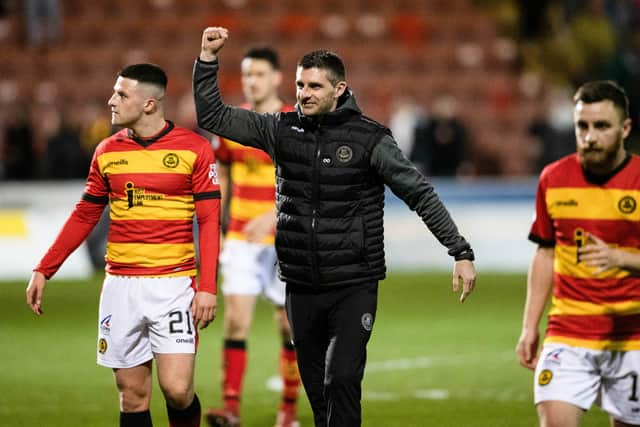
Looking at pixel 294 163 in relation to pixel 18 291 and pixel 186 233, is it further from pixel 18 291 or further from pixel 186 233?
pixel 18 291

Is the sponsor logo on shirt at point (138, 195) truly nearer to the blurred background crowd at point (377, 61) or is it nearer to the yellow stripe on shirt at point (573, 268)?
the yellow stripe on shirt at point (573, 268)

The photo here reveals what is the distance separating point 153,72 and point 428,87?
54.4ft

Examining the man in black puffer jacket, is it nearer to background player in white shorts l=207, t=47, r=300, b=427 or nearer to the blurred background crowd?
background player in white shorts l=207, t=47, r=300, b=427

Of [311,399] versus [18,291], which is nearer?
[311,399]

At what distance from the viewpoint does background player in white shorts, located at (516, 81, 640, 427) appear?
5.73 meters

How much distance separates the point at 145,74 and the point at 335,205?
1.28 m

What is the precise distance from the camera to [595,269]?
5785mm

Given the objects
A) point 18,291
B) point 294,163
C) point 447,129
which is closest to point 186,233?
point 294,163

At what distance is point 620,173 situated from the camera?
19.3ft

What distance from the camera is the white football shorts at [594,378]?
5.71 meters

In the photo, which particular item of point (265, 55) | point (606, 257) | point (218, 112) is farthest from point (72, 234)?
point (606, 257)

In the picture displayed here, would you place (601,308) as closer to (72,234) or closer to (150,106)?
(150,106)

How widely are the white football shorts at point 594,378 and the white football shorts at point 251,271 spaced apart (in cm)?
293

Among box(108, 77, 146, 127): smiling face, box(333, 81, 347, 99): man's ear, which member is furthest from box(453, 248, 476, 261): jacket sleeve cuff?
box(108, 77, 146, 127): smiling face
